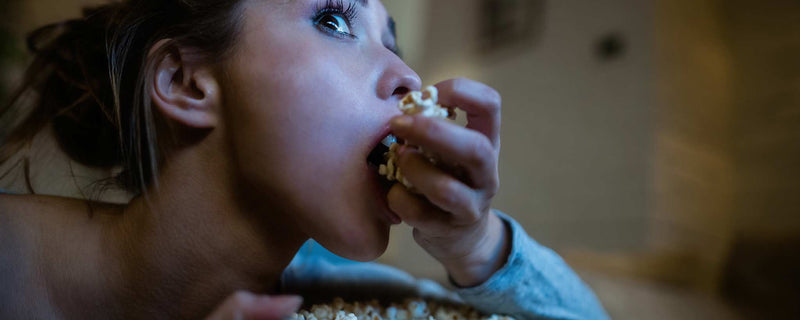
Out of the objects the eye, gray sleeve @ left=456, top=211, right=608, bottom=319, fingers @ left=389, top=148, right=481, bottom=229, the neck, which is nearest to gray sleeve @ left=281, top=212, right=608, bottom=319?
gray sleeve @ left=456, top=211, right=608, bottom=319

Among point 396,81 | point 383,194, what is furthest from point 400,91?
point 383,194

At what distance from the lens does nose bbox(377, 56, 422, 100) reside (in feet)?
1.73

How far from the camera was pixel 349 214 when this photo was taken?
0.50 meters

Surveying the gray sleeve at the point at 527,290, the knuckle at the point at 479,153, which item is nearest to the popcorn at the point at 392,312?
the gray sleeve at the point at 527,290

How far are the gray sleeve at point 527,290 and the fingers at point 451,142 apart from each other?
0.94 feet

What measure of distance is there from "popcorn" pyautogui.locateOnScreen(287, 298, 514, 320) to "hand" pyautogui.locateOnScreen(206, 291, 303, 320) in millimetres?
188

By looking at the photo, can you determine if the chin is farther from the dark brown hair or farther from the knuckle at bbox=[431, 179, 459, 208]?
the dark brown hair

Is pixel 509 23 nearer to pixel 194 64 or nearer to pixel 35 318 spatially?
pixel 194 64

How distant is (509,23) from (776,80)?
→ 1.16 metres

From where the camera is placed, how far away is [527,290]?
2.22ft

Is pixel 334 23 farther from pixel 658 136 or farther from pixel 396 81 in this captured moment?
pixel 658 136

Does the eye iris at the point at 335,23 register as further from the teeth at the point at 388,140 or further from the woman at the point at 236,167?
the teeth at the point at 388,140

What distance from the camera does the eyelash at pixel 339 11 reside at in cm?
57

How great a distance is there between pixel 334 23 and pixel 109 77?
0.31 metres
